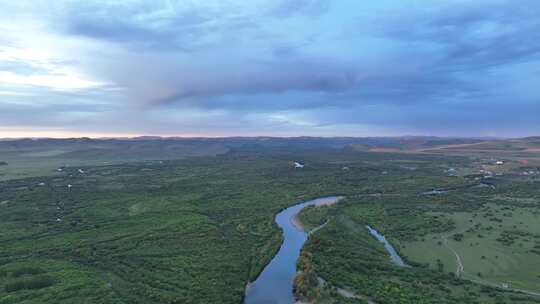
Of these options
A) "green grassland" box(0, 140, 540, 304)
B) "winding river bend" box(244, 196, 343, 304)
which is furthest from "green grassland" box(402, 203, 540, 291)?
"winding river bend" box(244, 196, 343, 304)

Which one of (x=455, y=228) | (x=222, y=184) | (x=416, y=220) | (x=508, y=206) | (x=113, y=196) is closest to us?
(x=455, y=228)

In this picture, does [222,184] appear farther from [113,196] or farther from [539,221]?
[539,221]

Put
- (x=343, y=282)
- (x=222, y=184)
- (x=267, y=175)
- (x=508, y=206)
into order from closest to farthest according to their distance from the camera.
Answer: (x=343, y=282)
(x=508, y=206)
(x=222, y=184)
(x=267, y=175)

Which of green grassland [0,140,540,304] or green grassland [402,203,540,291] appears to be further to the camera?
green grassland [402,203,540,291]

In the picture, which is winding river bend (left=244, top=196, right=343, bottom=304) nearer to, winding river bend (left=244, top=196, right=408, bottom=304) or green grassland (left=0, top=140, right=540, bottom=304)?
winding river bend (left=244, top=196, right=408, bottom=304)

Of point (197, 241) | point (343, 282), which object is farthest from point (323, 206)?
point (343, 282)

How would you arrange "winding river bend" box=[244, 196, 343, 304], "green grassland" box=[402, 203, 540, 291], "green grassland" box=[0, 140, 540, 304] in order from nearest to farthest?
"winding river bend" box=[244, 196, 343, 304] → "green grassland" box=[0, 140, 540, 304] → "green grassland" box=[402, 203, 540, 291]

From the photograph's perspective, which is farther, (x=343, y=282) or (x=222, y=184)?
(x=222, y=184)

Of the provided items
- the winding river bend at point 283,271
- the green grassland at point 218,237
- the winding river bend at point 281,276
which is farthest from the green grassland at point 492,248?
the winding river bend at point 281,276
